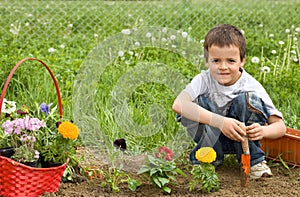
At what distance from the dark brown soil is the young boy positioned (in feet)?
0.35

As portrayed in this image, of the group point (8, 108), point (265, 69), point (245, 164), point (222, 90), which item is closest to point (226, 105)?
point (222, 90)

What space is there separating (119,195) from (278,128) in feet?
3.21

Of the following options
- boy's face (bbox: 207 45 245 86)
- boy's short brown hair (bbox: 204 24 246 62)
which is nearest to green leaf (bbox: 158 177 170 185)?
boy's face (bbox: 207 45 245 86)

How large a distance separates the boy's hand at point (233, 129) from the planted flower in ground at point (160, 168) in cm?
33

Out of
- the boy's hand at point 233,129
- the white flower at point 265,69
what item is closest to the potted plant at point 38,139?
the boy's hand at point 233,129

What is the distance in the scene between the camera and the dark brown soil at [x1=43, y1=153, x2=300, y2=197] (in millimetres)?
2727

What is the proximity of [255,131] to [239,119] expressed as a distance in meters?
0.16

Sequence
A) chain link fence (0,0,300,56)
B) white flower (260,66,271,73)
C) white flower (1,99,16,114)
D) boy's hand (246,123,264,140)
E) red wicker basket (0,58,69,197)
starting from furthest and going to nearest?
chain link fence (0,0,300,56) < white flower (260,66,271,73) < boy's hand (246,123,264,140) < white flower (1,99,16,114) < red wicker basket (0,58,69,197)

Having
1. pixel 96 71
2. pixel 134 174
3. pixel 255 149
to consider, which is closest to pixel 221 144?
pixel 255 149

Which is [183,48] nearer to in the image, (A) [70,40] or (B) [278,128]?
(B) [278,128]

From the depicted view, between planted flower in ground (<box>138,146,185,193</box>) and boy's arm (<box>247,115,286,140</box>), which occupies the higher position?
boy's arm (<box>247,115,286,140</box>)

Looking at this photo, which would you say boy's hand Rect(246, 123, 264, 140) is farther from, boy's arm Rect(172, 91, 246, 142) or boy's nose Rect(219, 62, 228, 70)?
boy's nose Rect(219, 62, 228, 70)

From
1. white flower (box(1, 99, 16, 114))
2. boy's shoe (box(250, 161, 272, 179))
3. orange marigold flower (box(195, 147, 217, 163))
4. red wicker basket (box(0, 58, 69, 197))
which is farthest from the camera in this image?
boy's shoe (box(250, 161, 272, 179))

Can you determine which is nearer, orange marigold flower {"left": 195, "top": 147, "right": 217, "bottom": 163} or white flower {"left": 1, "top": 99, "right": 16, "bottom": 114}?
orange marigold flower {"left": 195, "top": 147, "right": 217, "bottom": 163}
